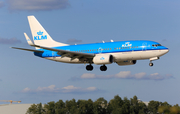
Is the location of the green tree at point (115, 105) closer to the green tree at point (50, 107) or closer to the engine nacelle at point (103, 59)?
the green tree at point (50, 107)

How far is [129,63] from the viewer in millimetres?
56594

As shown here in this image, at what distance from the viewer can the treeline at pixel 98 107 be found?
13150 cm

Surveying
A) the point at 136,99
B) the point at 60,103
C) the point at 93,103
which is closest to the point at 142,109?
the point at 136,99

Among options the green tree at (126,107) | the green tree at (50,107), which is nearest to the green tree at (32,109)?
the green tree at (50,107)

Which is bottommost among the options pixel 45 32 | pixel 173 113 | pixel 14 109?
pixel 173 113

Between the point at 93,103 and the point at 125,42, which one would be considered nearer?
the point at 125,42

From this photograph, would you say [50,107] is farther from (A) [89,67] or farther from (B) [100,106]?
(A) [89,67]

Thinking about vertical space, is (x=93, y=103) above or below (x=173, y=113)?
above

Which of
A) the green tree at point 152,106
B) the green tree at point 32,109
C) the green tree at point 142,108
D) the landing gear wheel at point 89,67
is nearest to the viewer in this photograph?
the landing gear wheel at point 89,67

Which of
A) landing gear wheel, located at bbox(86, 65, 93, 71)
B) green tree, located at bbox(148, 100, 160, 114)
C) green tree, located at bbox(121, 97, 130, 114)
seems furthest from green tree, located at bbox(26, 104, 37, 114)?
landing gear wheel, located at bbox(86, 65, 93, 71)

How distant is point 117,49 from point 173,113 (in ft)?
132

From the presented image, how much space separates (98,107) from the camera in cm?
13600

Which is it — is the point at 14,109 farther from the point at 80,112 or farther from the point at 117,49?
the point at 117,49

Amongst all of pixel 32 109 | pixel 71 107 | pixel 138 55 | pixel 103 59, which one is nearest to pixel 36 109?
pixel 32 109
